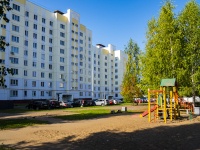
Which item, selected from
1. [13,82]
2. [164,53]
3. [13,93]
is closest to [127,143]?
[164,53]

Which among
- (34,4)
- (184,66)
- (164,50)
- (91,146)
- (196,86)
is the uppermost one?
(34,4)

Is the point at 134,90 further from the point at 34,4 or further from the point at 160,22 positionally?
the point at 34,4

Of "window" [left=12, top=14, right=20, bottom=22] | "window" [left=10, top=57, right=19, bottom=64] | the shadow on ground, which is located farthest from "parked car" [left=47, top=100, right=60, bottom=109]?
the shadow on ground

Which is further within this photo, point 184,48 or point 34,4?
point 34,4

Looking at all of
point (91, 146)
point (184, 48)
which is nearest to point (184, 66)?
point (184, 48)

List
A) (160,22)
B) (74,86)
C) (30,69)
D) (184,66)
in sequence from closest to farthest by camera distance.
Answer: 1. (184,66)
2. (160,22)
3. (30,69)
4. (74,86)

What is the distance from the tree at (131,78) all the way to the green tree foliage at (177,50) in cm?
2022

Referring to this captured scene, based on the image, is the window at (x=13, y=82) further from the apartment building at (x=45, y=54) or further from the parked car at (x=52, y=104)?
the parked car at (x=52, y=104)

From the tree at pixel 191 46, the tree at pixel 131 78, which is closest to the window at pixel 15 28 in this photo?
the tree at pixel 131 78

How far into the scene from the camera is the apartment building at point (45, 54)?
54.1 meters

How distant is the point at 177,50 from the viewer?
2902 centimetres

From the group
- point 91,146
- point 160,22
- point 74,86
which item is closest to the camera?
point 91,146

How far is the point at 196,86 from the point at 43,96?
1649 inches

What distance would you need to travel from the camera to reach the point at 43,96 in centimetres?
6162
